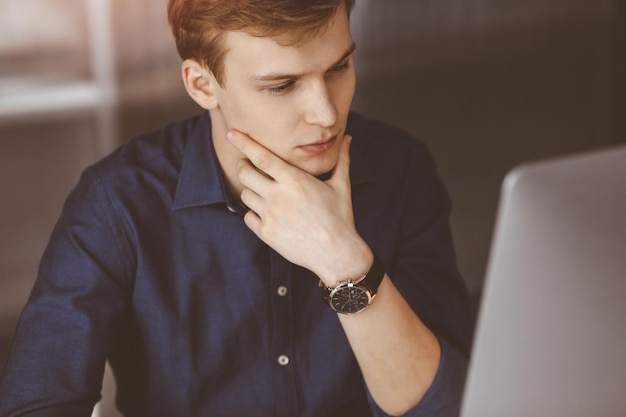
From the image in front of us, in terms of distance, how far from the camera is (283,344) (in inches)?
55.4

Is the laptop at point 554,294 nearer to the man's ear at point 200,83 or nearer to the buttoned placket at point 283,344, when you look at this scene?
the buttoned placket at point 283,344

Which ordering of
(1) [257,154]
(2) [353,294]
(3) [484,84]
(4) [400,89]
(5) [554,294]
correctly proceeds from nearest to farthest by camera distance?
(5) [554,294] < (2) [353,294] < (1) [257,154] < (4) [400,89] < (3) [484,84]

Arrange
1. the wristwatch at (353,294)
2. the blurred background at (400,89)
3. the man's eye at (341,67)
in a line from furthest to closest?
the blurred background at (400,89)
the man's eye at (341,67)
the wristwatch at (353,294)

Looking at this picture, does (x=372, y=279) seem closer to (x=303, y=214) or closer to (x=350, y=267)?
(x=350, y=267)

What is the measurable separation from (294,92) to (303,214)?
0.65ft

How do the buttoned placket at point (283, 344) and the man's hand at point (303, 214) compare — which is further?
the buttoned placket at point (283, 344)

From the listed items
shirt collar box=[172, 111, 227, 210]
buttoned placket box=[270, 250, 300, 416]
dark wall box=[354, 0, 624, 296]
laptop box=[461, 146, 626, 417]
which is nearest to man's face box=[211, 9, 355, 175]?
shirt collar box=[172, 111, 227, 210]

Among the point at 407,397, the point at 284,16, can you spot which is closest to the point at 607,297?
the point at 407,397

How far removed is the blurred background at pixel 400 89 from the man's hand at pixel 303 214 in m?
1.24

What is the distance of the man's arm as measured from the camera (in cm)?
122

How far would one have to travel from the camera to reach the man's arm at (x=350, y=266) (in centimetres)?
122

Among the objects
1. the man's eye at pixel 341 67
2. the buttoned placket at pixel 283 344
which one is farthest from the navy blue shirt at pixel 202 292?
the man's eye at pixel 341 67

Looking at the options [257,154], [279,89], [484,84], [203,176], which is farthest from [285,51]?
[484,84]

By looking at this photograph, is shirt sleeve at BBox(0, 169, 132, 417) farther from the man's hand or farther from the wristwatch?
the wristwatch
